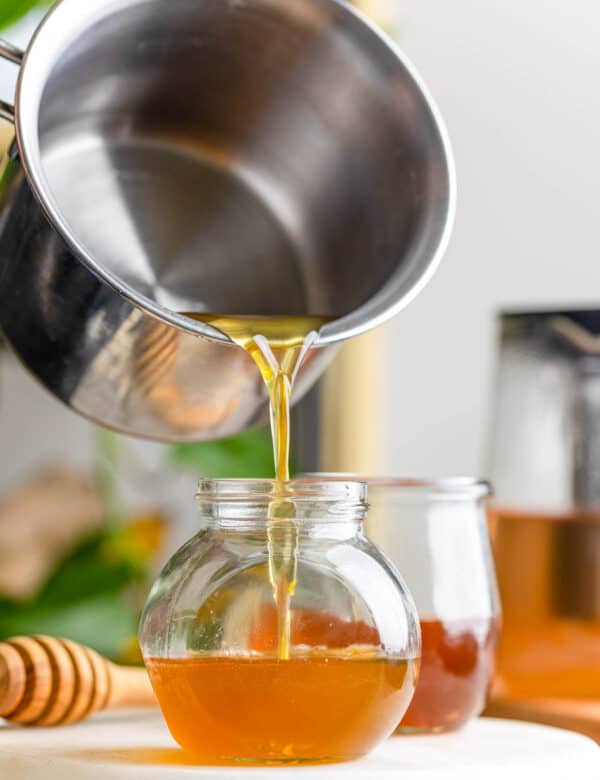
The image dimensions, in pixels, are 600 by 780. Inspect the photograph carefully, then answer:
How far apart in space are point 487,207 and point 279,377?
0.68 meters

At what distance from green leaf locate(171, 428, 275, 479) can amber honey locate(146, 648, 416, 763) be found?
2.60ft

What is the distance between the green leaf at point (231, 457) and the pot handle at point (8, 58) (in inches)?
29.0

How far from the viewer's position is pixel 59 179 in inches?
31.2

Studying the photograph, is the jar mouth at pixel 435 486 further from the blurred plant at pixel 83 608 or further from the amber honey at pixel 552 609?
the blurred plant at pixel 83 608

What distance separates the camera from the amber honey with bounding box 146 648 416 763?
58cm

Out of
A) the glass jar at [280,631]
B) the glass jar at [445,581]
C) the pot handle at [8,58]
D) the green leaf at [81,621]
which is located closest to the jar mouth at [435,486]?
the glass jar at [445,581]

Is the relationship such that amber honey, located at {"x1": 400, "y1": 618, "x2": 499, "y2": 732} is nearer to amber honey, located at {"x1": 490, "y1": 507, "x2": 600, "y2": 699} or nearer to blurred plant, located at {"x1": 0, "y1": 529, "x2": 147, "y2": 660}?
amber honey, located at {"x1": 490, "y1": 507, "x2": 600, "y2": 699}

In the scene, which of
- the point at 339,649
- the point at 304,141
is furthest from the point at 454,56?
the point at 339,649

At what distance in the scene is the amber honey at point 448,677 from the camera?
699 mm

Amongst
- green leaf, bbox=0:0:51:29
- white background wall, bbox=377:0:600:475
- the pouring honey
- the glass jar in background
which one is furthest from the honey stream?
white background wall, bbox=377:0:600:475

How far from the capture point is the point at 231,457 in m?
1.41

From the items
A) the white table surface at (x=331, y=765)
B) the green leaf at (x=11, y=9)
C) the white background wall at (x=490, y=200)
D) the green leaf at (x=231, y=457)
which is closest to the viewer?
the white table surface at (x=331, y=765)

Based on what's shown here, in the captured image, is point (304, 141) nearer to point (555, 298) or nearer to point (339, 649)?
point (339, 649)

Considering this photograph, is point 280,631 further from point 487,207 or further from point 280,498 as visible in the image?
point 487,207
